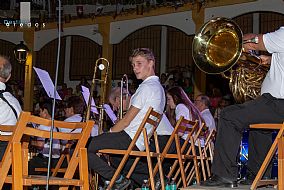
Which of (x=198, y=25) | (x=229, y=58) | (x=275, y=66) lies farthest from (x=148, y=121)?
(x=198, y=25)

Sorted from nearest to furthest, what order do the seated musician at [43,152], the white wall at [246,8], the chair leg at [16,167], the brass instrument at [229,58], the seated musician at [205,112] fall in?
the chair leg at [16,167] → the brass instrument at [229,58] → the seated musician at [43,152] → the seated musician at [205,112] → the white wall at [246,8]

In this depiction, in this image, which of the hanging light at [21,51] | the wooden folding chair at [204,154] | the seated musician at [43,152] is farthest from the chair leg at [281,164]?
the hanging light at [21,51]

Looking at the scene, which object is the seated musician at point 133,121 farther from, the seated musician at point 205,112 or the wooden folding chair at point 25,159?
the seated musician at point 205,112

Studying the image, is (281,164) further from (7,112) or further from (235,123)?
(7,112)

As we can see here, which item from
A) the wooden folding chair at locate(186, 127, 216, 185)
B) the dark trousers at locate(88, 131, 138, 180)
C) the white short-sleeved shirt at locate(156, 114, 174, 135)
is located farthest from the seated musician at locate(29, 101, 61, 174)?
the wooden folding chair at locate(186, 127, 216, 185)

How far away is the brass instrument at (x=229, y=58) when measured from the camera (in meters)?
4.88

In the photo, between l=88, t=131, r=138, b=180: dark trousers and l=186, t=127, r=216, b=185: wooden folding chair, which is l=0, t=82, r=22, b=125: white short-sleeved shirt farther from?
l=186, t=127, r=216, b=185: wooden folding chair

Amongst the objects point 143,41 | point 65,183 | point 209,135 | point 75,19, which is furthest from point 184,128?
point 143,41

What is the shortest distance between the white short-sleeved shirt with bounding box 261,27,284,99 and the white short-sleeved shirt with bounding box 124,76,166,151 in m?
1.51

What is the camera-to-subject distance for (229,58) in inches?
193

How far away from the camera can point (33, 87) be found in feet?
55.3

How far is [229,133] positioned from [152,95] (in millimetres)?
1593

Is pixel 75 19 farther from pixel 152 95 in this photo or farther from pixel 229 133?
pixel 229 133

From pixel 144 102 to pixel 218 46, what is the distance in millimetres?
1138
